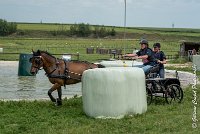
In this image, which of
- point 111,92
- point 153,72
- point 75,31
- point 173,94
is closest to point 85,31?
point 75,31

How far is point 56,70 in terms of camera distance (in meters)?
13.9

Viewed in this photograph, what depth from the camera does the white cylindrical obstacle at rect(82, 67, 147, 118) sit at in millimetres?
11281

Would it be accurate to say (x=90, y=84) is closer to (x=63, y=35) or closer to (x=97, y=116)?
(x=97, y=116)

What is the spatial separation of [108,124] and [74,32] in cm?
13102

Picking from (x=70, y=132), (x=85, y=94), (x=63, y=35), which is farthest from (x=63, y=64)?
(x=63, y=35)

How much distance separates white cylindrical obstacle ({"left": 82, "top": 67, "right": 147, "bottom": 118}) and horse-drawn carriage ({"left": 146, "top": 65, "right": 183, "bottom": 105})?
8.91 ft

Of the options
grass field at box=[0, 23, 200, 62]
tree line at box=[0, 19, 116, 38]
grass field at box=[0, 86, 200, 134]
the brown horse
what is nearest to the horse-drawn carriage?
grass field at box=[0, 86, 200, 134]

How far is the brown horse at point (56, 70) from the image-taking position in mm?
13891

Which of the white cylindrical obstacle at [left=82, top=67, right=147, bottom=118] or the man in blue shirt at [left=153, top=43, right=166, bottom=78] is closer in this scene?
the white cylindrical obstacle at [left=82, top=67, right=147, bottom=118]

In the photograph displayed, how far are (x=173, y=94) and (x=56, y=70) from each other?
3539mm

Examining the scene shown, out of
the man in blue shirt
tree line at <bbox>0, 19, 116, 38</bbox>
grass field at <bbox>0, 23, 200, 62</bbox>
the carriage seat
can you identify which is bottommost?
grass field at <bbox>0, 23, 200, 62</bbox>

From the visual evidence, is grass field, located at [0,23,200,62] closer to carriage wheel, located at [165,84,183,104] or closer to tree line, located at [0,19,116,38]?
tree line, located at [0,19,116,38]

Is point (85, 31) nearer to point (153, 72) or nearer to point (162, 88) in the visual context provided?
point (153, 72)

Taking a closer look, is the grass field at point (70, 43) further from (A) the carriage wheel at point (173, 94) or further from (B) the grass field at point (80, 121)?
(B) the grass field at point (80, 121)
